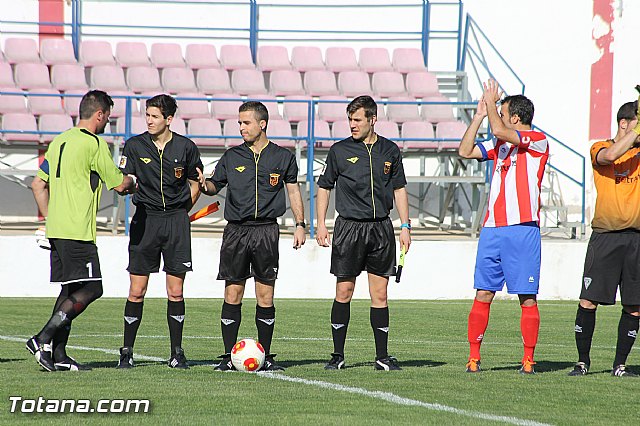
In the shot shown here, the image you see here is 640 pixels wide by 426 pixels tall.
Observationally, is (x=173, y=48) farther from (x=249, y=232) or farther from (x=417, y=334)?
(x=249, y=232)

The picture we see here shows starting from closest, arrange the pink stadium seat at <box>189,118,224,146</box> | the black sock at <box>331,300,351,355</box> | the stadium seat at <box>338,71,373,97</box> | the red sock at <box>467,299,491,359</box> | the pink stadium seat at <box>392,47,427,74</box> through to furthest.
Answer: the red sock at <box>467,299,491,359</box> < the black sock at <box>331,300,351,355</box> < the pink stadium seat at <box>189,118,224,146</box> < the stadium seat at <box>338,71,373,97</box> < the pink stadium seat at <box>392,47,427,74</box>

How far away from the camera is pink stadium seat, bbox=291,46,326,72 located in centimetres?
2153

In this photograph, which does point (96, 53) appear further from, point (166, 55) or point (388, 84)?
point (388, 84)

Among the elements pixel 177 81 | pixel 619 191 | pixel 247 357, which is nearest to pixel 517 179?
pixel 619 191

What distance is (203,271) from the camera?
1678 cm

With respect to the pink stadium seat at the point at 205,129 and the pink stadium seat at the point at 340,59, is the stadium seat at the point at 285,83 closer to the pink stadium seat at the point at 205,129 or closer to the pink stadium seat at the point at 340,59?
the pink stadium seat at the point at 340,59

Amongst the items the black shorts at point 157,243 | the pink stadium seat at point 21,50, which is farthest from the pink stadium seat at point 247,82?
the black shorts at point 157,243

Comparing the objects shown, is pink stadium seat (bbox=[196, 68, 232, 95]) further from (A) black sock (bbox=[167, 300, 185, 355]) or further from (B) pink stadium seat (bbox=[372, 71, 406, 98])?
(A) black sock (bbox=[167, 300, 185, 355])

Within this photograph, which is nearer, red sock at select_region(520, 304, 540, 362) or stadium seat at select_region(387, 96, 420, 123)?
red sock at select_region(520, 304, 540, 362)

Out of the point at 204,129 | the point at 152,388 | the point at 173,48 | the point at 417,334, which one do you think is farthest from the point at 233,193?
the point at 173,48

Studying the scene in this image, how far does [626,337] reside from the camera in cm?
802

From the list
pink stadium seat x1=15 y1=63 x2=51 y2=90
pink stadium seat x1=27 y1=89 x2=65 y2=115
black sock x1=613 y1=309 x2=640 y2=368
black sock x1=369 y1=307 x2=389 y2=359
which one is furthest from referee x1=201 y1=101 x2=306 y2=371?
pink stadium seat x1=15 y1=63 x2=51 y2=90

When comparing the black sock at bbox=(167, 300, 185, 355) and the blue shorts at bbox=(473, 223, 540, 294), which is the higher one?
the blue shorts at bbox=(473, 223, 540, 294)

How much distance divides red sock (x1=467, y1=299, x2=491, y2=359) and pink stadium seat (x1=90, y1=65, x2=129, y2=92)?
1366 cm
